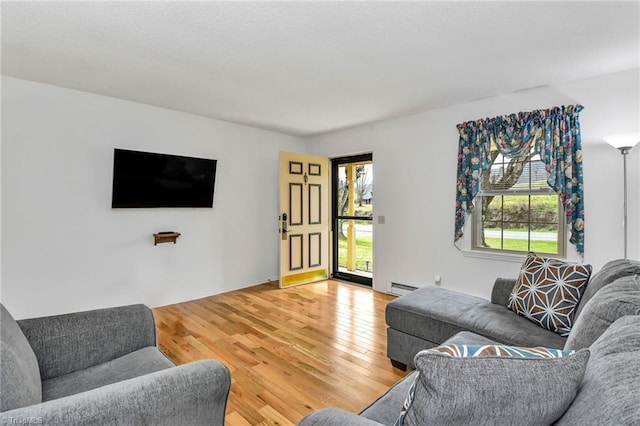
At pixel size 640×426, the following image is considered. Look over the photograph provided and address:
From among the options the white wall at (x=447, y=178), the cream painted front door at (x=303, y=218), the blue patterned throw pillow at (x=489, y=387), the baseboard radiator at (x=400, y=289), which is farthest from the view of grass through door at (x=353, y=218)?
the blue patterned throw pillow at (x=489, y=387)

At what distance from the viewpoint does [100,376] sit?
151cm

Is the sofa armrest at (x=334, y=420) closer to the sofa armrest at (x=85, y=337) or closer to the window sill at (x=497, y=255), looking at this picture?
the sofa armrest at (x=85, y=337)

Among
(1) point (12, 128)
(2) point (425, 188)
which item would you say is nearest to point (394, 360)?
(2) point (425, 188)

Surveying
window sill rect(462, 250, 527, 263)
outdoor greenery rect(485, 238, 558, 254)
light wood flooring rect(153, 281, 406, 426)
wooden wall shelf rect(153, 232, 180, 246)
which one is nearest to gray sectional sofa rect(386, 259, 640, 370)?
light wood flooring rect(153, 281, 406, 426)

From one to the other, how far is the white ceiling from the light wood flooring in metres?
2.45

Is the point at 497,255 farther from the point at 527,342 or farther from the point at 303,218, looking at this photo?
the point at 303,218

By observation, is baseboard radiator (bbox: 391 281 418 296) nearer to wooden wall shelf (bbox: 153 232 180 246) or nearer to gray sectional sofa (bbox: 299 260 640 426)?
gray sectional sofa (bbox: 299 260 640 426)

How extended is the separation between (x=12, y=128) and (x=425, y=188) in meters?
4.44

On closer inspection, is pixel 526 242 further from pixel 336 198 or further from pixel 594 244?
pixel 336 198

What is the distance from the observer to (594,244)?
2.97m

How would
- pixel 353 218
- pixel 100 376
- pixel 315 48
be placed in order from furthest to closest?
pixel 353 218 < pixel 315 48 < pixel 100 376

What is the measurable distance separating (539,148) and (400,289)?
2.34 metres

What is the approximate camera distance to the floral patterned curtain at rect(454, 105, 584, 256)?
3.00 m

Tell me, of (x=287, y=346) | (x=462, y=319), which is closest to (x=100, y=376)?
(x=287, y=346)
